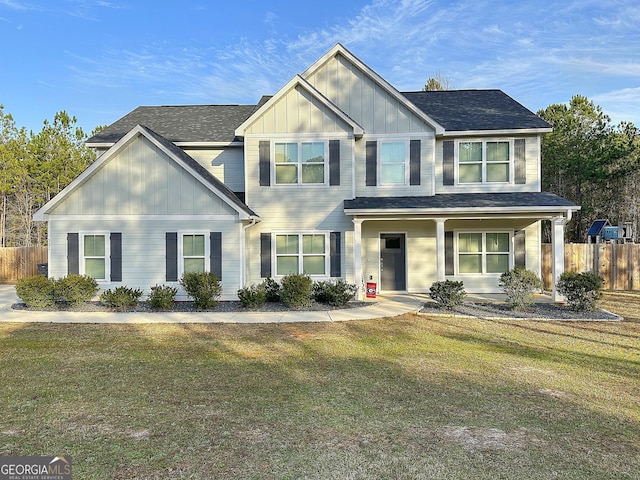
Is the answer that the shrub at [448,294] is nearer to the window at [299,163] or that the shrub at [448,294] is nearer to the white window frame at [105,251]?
the window at [299,163]

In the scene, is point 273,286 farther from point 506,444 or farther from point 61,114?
point 61,114

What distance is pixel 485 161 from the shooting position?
49.0 feet

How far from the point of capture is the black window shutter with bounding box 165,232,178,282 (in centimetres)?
1303

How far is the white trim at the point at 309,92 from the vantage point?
13.6 metres

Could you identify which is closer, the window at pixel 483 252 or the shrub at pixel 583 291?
the shrub at pixel 583 291

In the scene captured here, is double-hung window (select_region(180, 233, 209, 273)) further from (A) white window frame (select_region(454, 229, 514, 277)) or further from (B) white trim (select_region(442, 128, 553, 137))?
(B) white trim (select_region(442, 128, 553, 137))

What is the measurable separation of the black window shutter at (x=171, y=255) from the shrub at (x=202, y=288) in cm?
70

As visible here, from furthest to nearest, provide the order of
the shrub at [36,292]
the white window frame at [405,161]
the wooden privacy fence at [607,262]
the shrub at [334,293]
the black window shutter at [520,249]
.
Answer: the wooden privacy fence at [607,262] < the black window shutter at [520,249] < the white window frame at [405,161] < the shrub at [334,293] < the shrub at [36,292]

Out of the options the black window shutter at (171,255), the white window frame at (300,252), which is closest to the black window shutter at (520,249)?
the white window frame at (300,252)

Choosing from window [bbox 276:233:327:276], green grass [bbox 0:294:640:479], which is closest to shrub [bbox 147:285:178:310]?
green grass [bbox 0:294:640:479]

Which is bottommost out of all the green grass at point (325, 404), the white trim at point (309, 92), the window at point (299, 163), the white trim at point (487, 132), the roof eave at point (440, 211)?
the green grass at point (325, 404)

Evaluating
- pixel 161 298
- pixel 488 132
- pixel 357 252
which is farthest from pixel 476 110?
pixel 161 298

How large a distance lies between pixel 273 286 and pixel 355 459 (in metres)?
9.70

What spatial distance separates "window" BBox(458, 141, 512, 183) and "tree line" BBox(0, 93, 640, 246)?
1359 cm
